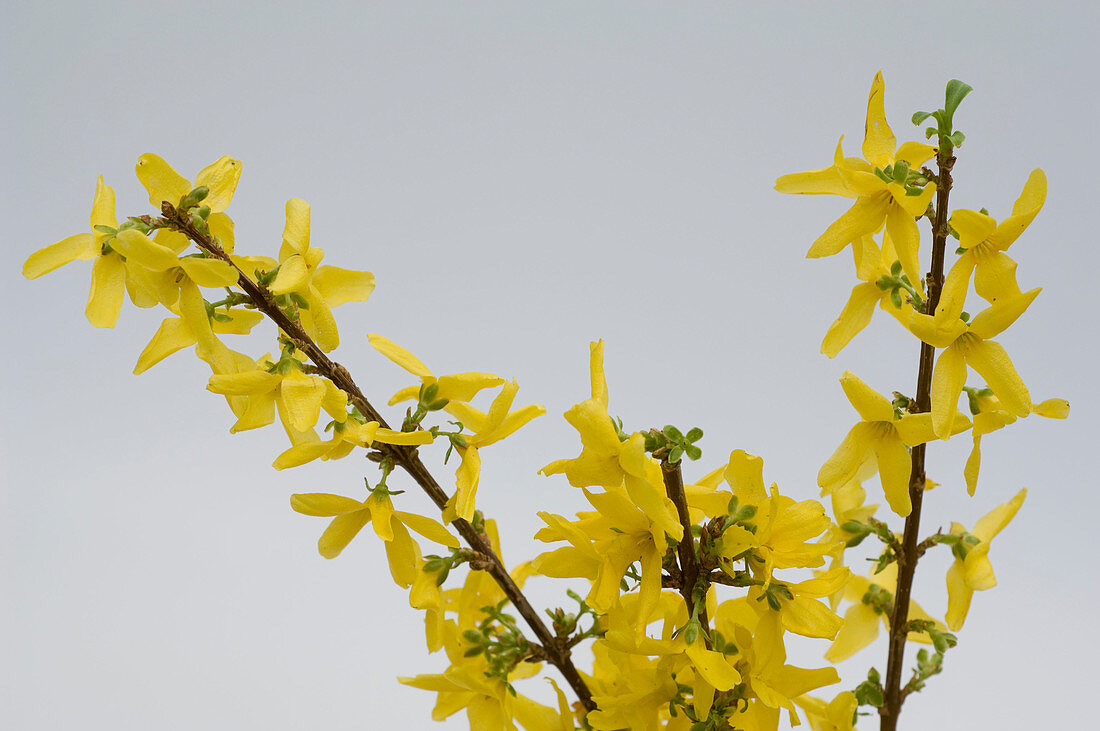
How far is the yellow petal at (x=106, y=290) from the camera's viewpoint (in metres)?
0.72

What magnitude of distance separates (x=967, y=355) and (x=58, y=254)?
28.5 inches

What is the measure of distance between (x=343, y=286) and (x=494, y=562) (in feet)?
0.91

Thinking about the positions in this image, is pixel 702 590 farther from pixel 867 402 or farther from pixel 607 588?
pixel 867 402

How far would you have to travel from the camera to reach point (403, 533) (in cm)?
75

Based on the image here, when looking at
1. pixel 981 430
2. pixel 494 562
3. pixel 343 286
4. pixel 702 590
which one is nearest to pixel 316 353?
pixel 343 286

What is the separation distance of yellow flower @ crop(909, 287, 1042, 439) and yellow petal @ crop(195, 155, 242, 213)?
56 cm

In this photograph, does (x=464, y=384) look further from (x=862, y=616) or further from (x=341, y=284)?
(x=862, y=616)

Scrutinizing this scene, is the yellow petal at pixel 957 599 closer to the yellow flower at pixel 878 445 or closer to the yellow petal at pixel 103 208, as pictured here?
the yellow flower at pixel 878 445

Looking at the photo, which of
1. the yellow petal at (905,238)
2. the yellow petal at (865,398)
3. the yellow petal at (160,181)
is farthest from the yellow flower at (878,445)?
the yellow petal at (160,181)

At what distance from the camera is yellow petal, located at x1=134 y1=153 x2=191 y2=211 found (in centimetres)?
70

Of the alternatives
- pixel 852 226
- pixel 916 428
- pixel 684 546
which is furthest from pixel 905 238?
pixel 684 546

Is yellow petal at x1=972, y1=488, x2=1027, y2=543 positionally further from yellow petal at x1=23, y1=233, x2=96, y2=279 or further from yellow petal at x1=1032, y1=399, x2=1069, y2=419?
yellow petal at x1=23, y1=233, x2=96, y2=279

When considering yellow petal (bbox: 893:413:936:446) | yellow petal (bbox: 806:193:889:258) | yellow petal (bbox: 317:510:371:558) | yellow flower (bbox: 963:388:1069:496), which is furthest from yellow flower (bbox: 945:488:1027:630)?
yellow petal (bbox: 317:510:371:558)

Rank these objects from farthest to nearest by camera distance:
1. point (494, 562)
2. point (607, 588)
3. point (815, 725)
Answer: point (815, 725), point (494, 562), point (607, 588)
